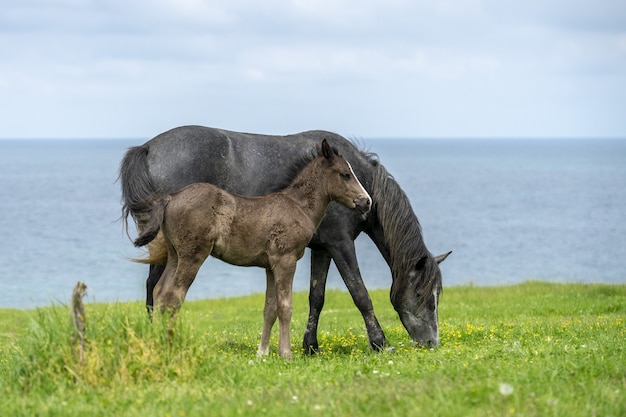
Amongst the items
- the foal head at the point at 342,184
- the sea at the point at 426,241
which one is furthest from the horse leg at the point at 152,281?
the foal head at the point at 342,184

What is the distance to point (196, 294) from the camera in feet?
139

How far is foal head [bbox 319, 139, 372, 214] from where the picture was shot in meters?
10.7

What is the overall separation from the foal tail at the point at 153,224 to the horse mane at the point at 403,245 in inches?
131

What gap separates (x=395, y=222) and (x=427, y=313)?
1.35 meters

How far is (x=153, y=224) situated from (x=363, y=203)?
2.60m

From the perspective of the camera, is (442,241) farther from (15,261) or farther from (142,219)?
(142,219)

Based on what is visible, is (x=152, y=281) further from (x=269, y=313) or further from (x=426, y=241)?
(x=426, y=241)

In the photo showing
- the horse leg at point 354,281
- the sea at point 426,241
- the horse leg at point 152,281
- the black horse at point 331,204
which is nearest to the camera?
the black horse at point 331,204

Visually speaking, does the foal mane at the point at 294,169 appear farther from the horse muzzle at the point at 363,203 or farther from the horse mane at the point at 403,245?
the horse mane at the point at 403,245

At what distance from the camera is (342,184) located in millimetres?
10773

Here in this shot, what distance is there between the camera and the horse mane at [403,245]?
1193cm

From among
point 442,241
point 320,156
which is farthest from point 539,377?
point 442,241

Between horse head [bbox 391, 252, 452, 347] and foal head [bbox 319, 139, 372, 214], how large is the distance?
5.47 ft

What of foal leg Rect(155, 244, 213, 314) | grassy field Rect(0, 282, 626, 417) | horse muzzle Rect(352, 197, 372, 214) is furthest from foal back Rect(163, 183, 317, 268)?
grassy field Rect(0, 282, 626, 417)
